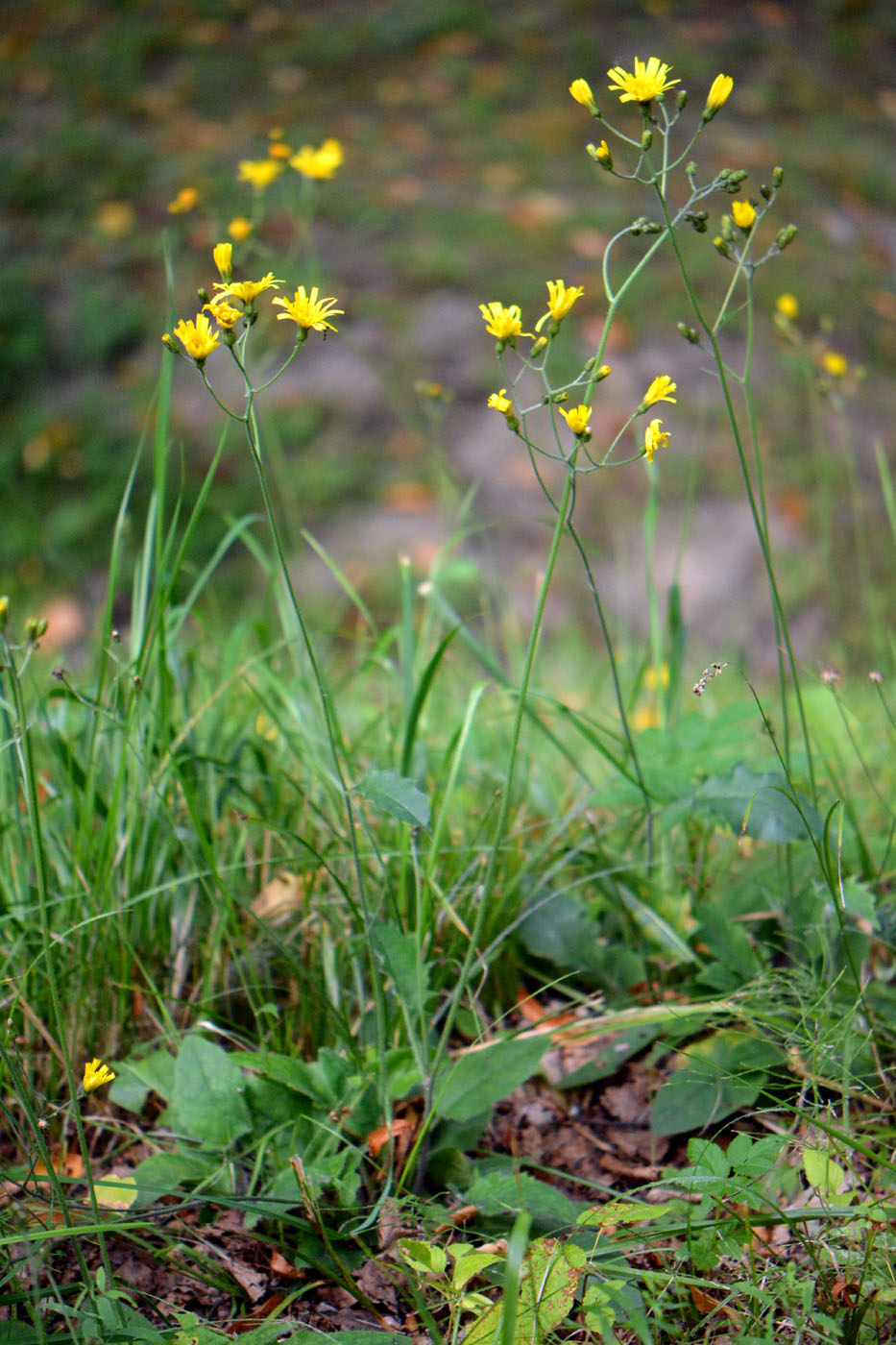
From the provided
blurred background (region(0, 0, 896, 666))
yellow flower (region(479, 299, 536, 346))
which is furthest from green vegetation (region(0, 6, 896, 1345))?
blurred background (region(0, 0, 896, 666))

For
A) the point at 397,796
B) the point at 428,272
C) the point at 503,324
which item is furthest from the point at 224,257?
the point at 428,272

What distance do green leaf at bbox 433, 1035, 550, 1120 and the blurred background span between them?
0.99 meters

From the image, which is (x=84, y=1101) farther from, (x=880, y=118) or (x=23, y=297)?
(x=880, y=118)

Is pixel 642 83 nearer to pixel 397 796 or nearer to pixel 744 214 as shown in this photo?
pixel 744 214

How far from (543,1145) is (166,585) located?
740 millimetres

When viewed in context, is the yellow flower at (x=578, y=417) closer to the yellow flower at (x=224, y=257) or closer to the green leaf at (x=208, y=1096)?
the yellow flower at (x=224, y=257)

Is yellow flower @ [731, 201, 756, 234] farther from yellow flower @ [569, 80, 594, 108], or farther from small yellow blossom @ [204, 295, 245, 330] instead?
small yellow blossom @ [204, 295, 245, 330]

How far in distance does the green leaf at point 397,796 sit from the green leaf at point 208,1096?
1.01ft

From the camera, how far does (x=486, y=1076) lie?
95cm

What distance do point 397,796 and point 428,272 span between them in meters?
3.05

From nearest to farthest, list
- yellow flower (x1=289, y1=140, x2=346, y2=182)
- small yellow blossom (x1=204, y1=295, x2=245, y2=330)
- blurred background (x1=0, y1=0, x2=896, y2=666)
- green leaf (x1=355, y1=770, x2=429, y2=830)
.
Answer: small yellow blossom (x1=204, y1=295, x2=245, y2=330) → green leaf (x1=355, y1=770, x2=429, y2=830) → yellow flower (x1=289, y1=140, x2=346, y2=182) → blurred background (x1=0, y1=0, x2=896, y2=666)

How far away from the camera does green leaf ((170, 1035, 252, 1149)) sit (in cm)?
96

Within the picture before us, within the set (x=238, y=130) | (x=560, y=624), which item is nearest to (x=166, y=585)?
(x=560, y=624)

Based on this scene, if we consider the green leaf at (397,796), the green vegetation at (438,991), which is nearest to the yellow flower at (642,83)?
the green vegetation at (438,991)
